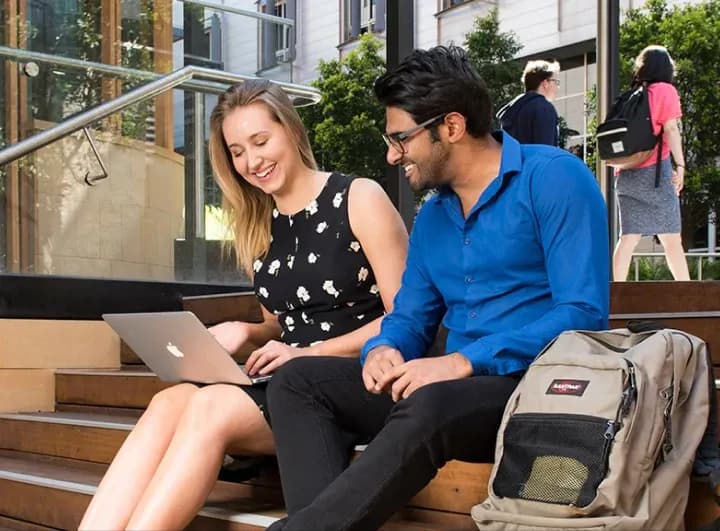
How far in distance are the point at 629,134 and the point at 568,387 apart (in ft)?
9.53

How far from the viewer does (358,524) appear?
1.91 meters

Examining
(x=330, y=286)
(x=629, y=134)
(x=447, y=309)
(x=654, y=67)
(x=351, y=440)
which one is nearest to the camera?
(x=351, y=440)

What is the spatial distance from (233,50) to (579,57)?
14.7m

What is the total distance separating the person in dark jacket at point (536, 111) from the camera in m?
4.81

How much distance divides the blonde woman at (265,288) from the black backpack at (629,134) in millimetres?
2185

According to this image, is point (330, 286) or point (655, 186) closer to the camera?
point (330, 286)

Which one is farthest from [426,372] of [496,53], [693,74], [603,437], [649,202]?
[496,53]

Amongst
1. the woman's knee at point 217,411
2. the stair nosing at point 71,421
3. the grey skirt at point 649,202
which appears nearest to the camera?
the woman's knee at point 217,411

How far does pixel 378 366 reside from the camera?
2.18m

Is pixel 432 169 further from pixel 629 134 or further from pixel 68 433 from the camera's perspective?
pixel 629 134

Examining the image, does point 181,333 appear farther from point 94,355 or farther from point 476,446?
point 94,355

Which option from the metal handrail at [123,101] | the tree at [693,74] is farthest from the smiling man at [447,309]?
the tree at [693,74]

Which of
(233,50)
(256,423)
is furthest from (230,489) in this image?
(233,50)

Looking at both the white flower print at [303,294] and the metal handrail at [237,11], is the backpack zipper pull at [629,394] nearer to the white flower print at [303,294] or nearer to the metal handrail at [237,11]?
the white flower print at [303,294]
